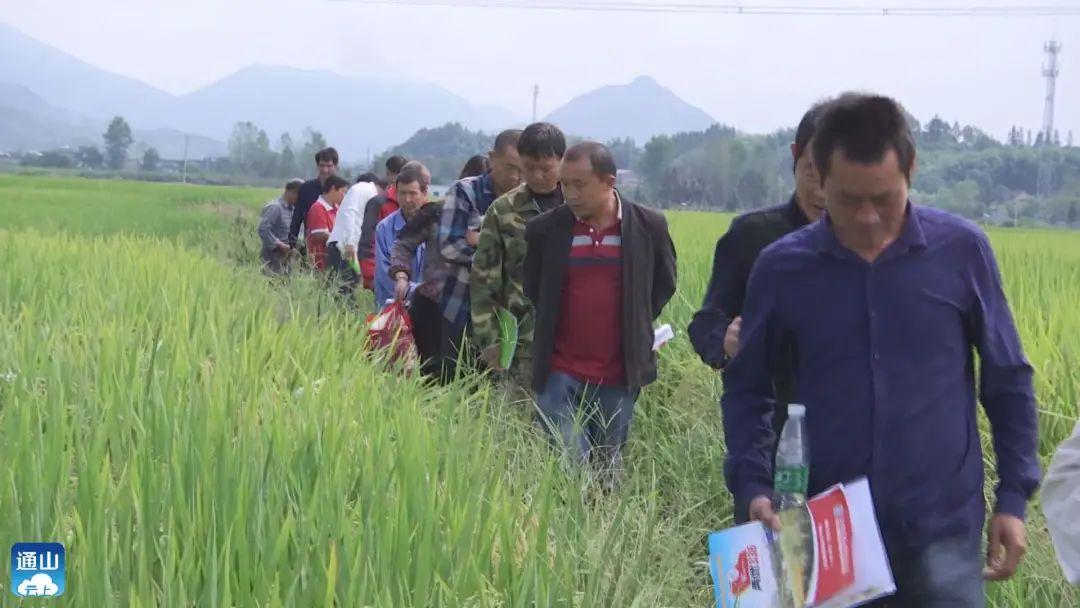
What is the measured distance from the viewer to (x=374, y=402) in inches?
130

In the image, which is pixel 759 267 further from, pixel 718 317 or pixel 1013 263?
pixel 1013 263

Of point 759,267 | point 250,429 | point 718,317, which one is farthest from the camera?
point 718,317

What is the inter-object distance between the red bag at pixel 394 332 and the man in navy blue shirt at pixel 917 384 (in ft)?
10.5

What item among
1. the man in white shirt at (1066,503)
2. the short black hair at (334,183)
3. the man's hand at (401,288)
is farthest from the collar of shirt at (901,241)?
the short black hair at (334,183)

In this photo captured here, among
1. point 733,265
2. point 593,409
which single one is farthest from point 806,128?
point 593,409

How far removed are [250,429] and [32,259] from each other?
184 inches

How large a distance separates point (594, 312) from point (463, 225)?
1.37 m

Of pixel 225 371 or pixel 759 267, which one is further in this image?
pixel 225 371

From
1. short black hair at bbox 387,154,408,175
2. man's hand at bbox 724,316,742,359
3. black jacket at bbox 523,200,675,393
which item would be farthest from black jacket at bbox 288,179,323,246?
man's hand at bbox 724,316,742,359

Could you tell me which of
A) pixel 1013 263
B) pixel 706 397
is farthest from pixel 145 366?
pixel 1013 263

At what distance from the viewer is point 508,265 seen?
487 centimetres

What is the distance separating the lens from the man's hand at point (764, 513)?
2270mm

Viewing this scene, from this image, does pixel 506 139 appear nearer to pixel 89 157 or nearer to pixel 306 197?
pixel 306 197

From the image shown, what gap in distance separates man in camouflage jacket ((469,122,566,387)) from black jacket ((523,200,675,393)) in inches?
15.9
